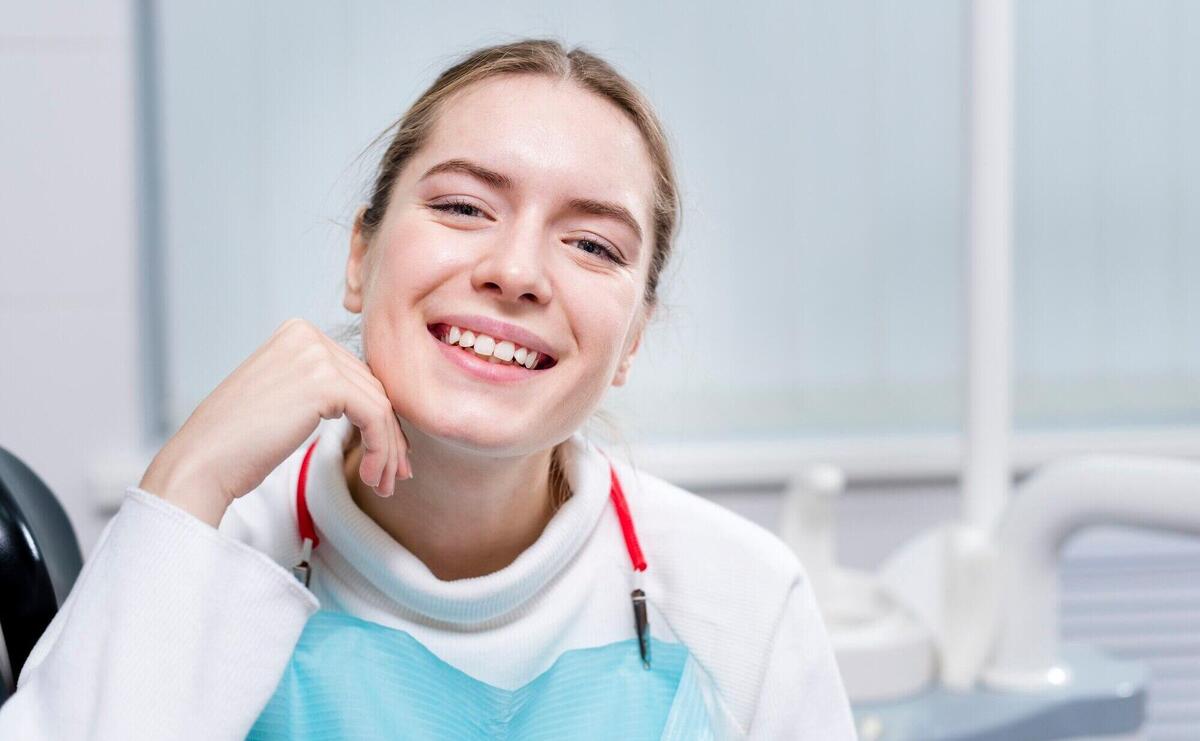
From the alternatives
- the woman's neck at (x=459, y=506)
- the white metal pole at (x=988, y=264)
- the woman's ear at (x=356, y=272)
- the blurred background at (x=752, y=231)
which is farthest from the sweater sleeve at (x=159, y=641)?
the blurred background at (x=752, y=231)

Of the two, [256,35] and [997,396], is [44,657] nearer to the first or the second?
[997,396]

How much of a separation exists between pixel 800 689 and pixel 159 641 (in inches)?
21.7

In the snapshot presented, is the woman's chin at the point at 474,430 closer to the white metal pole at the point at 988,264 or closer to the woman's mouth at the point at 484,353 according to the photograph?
the woman's mouth at the point at 484,353

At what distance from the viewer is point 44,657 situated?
2.75 ft

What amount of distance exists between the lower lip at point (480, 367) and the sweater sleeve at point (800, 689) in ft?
1.14

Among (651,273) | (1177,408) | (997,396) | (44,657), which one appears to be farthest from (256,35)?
(1177,408)

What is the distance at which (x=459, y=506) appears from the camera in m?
1.09

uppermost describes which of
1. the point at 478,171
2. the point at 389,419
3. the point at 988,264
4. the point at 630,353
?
the point at 988,264

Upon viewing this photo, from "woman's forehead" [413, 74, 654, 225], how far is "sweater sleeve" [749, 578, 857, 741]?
0.40 m

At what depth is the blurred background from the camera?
2074 mm

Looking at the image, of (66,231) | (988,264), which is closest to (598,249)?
(988,264)

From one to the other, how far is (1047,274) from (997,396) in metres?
0.71

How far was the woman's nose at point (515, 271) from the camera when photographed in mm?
958

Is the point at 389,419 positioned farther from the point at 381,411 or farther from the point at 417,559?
the point at 417,559
